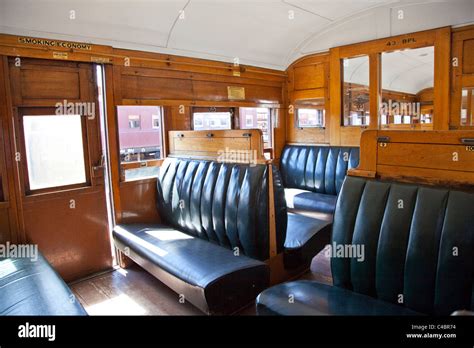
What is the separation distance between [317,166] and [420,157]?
9.07 ft

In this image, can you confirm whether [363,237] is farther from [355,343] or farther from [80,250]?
[80,250]

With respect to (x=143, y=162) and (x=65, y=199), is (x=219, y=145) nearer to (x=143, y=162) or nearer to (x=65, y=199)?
(x=143, y=162)

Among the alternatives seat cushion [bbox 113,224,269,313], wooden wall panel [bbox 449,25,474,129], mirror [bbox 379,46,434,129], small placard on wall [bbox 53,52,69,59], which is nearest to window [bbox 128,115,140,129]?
small placard on wall [bbox 53,52,69,59]

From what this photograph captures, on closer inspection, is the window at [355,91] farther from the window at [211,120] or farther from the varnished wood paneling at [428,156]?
the varnished wood paneling at [428,156]

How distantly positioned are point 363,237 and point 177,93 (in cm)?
270

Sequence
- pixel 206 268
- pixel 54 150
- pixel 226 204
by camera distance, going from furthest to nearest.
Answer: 1. pixel 54 150
2. pixel 226 204
3. pixel 206 268

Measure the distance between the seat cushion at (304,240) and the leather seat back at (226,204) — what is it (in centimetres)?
14

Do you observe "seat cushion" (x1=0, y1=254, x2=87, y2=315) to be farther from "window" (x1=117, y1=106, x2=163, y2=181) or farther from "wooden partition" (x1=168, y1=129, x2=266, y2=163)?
"wooden partition" (x1=168, y1=129, x2=266, y2=163)

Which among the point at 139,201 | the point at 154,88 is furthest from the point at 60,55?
the point at 139,201

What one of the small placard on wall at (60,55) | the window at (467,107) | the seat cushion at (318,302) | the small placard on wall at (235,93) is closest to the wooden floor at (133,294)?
the seat cushion at (318,302)

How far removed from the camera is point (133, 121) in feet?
11.7

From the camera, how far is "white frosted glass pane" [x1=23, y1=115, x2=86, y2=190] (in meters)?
2.97

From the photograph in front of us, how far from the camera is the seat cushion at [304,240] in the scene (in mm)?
2848

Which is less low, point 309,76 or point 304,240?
point 309,76
